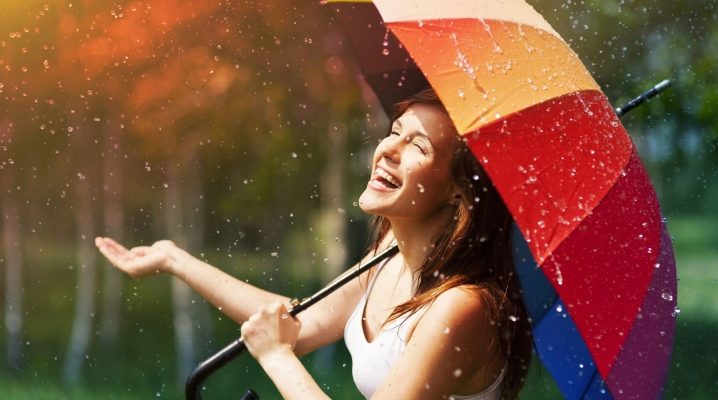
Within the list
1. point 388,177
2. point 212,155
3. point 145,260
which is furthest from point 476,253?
point 212,155

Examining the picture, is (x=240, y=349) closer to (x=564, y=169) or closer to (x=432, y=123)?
(x=432, y=123)

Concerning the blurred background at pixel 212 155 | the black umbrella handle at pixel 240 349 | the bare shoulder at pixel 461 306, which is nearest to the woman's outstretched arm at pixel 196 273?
the black umbrella handle at pixel 240 349

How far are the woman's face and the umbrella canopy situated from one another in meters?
0.24

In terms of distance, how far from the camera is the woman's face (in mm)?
2695

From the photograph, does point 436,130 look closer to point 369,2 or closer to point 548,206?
point 548,206

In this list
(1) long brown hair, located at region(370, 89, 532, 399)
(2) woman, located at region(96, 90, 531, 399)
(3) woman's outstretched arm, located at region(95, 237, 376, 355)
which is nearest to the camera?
(2) woman, located at region(96, 90, 531, 399)

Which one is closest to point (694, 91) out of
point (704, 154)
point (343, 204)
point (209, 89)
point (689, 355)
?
point (704, 154)

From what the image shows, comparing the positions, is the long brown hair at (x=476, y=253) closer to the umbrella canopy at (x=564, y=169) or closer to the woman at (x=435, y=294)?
the woman at (x=435, y=294)

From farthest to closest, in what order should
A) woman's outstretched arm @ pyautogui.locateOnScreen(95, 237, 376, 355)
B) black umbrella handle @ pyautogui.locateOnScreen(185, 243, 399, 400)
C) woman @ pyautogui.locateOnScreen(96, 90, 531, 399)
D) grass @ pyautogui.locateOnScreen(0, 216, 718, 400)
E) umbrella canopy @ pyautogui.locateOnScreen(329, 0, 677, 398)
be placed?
grass @ pyautogui.locateOnScreen(0, 216, 718, 400)
woman's outstretched arm @ pyautogui.locateOnScreen(95, 237, 376, 355)
black umbrella handle @ pyautogui.locateOnScreen(185, 243, 399, 400)
woman @ pyautogui.locateOnScreen(96, 90, 531, 399)
umbrella canopy @ pyautogui.locateOnScreen(329, 0, 677, 398)

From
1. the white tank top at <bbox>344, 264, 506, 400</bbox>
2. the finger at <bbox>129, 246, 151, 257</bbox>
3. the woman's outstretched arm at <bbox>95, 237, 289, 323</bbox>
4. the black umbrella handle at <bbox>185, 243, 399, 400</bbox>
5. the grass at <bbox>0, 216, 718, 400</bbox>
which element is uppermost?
the finger at <bbox>129, 246, 151, 257</bbox>

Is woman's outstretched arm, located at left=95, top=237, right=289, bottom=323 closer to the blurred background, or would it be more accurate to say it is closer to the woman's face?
the woman's face

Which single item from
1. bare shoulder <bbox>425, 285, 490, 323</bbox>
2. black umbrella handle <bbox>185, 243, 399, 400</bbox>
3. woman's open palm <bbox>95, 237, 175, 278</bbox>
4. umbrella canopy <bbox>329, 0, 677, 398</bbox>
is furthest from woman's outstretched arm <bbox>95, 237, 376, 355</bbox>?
umbrella canopy <bbox>329, 0, 677, 398</bbox>

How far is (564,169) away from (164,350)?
8.98 meters

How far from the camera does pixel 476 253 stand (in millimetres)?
2713
